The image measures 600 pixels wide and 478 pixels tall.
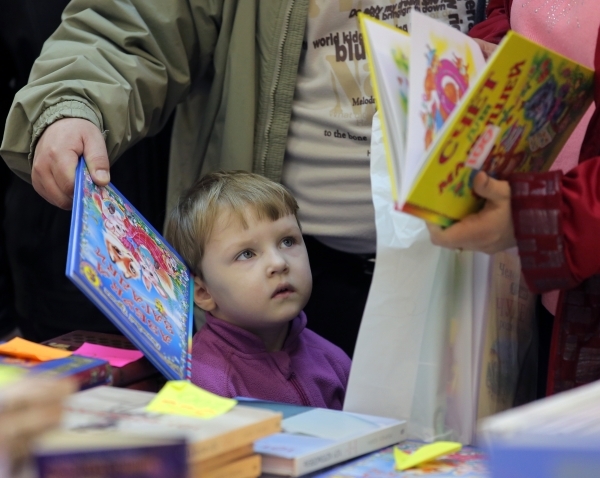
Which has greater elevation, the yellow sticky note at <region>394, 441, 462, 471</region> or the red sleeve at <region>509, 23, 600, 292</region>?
the red sleeve at <region>509, 23, 600, 292</region>

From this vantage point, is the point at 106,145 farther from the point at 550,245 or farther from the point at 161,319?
the point at 550,245

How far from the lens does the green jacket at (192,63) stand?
157 cm

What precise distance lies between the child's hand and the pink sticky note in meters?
0.55

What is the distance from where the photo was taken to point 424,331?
115 cm

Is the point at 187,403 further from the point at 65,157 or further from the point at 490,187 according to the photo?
the point at 65,157

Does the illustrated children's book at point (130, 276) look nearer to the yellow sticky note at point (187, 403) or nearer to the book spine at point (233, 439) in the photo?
the yellow sticky note at point (187, 403)

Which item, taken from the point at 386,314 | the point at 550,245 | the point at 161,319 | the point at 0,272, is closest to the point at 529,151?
the point at 550,245

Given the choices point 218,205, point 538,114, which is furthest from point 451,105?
point 218,205

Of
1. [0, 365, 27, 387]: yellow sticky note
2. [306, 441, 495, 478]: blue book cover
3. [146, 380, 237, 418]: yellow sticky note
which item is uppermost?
[0, 365, 27, 387]: yellow sticky note

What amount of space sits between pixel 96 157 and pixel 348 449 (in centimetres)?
65

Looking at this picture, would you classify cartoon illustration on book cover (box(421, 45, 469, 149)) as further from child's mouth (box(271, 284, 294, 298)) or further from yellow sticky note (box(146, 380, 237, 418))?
child's mouth (box(271, 284, 294, 298))

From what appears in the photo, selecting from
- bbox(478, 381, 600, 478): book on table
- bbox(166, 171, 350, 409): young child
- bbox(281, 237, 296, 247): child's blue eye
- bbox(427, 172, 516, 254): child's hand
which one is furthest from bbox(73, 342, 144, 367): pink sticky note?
bbox(478, 381, 600, 478): book on table

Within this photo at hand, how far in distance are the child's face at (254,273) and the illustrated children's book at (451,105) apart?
515 mm

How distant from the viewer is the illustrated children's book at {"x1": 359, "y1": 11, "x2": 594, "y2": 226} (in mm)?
896
